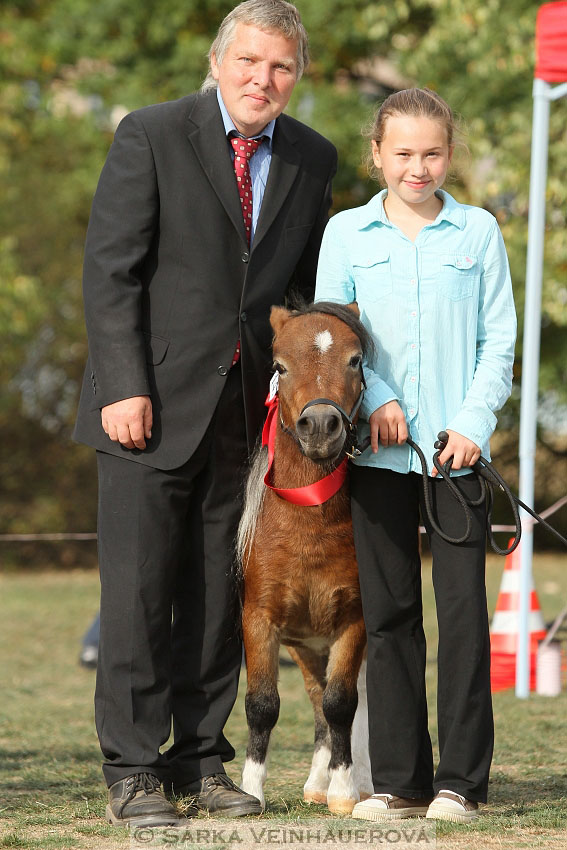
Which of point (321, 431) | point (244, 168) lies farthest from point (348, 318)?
point (244, 168)

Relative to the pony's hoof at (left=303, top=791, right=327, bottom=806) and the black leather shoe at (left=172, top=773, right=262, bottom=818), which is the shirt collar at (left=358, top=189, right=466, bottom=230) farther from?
the pony's hoof at (left=303, top=791, right=327, bottom=806)

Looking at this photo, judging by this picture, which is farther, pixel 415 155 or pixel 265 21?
pixel 265 21

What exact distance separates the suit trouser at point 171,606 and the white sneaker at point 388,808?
0.58 m

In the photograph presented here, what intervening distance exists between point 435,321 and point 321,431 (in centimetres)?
56

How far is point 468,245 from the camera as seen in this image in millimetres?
3564

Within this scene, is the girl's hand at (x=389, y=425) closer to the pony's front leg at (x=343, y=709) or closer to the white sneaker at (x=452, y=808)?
the pony's front leg at (x=343, y=709)

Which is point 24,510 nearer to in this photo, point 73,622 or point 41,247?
point 41,247

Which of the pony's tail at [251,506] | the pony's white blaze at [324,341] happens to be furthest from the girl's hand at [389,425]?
the pony's tail at [251,506]

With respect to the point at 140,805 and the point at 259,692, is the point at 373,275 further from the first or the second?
the point at 140,805

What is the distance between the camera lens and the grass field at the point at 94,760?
3.43 m

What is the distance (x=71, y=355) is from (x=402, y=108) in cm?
1104

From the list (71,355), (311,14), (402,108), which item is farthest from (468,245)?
(71,355)

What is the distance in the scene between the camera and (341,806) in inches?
149

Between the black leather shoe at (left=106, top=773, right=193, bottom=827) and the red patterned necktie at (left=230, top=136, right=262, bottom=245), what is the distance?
1884 millimetres
